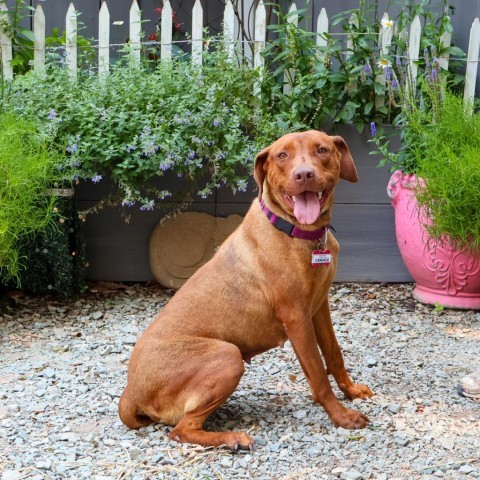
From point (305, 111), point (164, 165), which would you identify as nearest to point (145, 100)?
point (164, 165)

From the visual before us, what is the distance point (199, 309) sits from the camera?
3.60 metres

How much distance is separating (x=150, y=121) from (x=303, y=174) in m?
2.27

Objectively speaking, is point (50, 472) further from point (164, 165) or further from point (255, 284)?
point (164, 165)

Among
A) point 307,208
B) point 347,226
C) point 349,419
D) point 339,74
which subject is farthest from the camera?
point 347,226

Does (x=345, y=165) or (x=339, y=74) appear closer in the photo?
(x=345, y=165)

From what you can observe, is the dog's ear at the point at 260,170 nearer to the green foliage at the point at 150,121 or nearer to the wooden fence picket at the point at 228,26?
the green foliage at the point at 150,121

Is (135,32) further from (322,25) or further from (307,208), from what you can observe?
(307,208)

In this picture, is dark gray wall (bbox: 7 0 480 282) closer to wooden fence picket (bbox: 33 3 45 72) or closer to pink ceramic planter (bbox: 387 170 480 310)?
pink ceramic planter (bbox: 387 170 480 310)

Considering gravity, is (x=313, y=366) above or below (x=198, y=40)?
below

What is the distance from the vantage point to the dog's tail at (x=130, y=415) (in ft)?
11.6

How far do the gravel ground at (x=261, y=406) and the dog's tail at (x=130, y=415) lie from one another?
0.17ft

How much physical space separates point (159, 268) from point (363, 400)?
2.61m

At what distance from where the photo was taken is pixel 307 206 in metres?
3.45

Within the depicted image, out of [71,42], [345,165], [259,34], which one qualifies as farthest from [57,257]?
[345,165]
